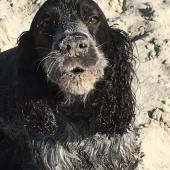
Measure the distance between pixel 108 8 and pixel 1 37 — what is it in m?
1.24

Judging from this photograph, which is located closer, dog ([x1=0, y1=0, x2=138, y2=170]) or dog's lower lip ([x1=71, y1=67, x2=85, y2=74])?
dog's lower lip ([x1=71, y1=67, x2=85, y2=74])

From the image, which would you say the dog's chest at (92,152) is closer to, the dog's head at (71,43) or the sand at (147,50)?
the sand at (147,50)

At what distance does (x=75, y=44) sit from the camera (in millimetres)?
4961

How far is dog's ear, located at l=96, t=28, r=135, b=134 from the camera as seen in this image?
5652mm

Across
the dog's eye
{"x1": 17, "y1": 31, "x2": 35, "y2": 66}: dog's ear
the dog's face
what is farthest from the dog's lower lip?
{"x1": 17, "y1": 31, "x2": 35, "y2": 66}: dog's ear

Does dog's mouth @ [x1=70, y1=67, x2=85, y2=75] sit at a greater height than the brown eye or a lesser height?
lesser

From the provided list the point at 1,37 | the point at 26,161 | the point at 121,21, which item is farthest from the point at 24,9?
the point at 26,161

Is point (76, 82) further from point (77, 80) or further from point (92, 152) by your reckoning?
point (92, 152)

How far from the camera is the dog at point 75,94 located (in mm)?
5312

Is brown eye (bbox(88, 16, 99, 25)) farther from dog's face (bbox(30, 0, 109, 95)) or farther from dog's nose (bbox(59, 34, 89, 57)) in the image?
dog's nose (bbox(59, 34, 89, 57))

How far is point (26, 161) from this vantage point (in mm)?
6207

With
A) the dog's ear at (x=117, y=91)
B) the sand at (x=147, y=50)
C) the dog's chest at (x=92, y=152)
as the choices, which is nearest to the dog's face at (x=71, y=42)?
the dog's ear at (x=117, y=91)

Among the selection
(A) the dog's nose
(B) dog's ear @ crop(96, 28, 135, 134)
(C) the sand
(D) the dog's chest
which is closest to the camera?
(A) the dog's nose

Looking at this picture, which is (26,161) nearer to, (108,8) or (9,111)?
(9,111)
